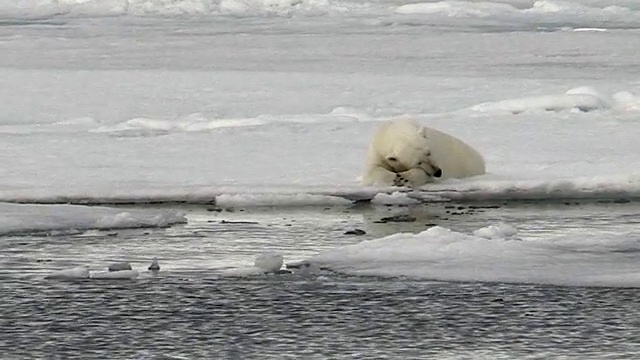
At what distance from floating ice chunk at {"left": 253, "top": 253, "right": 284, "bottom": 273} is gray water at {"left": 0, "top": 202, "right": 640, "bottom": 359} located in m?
0.12

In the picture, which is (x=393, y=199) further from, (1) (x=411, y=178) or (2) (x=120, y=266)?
(2) (x=120, y=266)

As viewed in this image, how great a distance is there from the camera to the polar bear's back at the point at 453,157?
29.3 ft

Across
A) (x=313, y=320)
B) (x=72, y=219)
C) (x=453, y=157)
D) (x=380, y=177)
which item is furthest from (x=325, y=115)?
(x=313, y=320)

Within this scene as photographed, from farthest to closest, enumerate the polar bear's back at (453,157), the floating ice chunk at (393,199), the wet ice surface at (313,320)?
the polar bear's back at (453,157) → the floating ice chunk at (393,199) → the wet ice surface at (313,320)

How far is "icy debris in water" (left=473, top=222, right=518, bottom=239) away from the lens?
6.89 m

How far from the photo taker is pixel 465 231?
7.30 metres

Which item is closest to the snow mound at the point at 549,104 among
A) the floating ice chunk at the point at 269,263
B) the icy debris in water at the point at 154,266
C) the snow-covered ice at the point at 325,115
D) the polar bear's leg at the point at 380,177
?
the snow-covered ice at the point at 325,115

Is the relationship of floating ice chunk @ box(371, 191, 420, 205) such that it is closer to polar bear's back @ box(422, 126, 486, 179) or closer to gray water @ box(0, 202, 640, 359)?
polar bear's back @ box(422, 126, 486, 179)

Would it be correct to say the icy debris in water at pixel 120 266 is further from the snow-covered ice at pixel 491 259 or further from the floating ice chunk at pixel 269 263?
the snow-covered ice at pixel 491 259

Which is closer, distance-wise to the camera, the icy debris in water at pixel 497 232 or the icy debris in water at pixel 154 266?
the icy debris in water at pixel 154 266

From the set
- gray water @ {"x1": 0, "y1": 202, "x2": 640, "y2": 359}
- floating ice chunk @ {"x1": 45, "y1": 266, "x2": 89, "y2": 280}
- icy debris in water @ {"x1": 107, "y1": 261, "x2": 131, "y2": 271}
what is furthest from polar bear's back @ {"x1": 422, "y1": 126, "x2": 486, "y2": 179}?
floating ice chunk @ {"x1": 45, "y1": 266, "x2": 89, "y2": 280}

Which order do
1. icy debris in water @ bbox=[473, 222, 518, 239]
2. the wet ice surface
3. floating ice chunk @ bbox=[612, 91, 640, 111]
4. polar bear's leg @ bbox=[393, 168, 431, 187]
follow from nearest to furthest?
the wet ice surface, icy debris in water @ bbox=[473, 222, 518, 239], polar bear's leg @ bbox=[393, 168, 431, 187], floating ice chunk @ bbox=[612, 91, 640, 111]

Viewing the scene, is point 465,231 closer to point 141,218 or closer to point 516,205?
point 516,205

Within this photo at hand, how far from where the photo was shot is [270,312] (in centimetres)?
548
